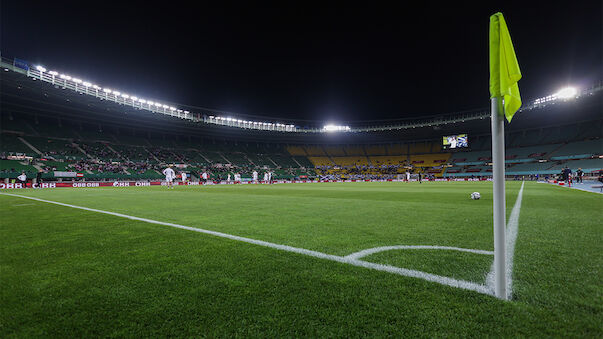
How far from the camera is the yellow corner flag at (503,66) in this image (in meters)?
1.80

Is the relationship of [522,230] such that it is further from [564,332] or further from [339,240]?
[564,332]

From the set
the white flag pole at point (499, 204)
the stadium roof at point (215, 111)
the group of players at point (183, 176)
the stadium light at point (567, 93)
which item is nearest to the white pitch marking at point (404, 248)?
the white flag pole at point (499, 204)

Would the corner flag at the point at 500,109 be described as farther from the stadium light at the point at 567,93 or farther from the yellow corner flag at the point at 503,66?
the stadium light at the point at 567,93

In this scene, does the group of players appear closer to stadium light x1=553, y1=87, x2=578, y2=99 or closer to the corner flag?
the corner flag

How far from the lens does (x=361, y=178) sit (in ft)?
191

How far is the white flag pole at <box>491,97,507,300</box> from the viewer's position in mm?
1756

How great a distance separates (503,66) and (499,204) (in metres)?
1.00

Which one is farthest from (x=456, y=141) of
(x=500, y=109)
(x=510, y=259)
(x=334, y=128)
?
(x=500, y=109)

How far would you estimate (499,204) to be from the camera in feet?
5.90

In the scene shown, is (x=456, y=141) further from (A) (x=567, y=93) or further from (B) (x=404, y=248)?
(B) (x=404, y=248)

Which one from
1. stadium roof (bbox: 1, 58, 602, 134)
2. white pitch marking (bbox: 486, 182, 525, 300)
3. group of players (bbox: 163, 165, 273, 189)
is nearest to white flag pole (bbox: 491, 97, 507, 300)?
white pitch marking (bbox: 486, 182, 525, 300)

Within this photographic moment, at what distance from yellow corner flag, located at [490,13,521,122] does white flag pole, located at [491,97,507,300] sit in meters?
0.08

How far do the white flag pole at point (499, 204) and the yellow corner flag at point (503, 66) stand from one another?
0.08 metres

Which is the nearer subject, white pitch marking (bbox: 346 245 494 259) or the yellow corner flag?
the yellow corner flag
